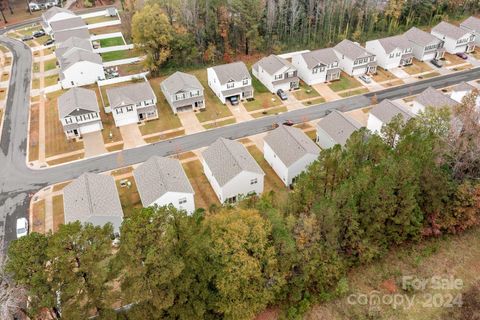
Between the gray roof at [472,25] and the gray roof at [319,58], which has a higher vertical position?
the gray roof at [319,58]

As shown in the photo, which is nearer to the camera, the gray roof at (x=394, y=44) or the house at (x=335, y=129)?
the house at (x=335, y=129)

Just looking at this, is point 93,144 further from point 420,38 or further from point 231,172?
point 420,38

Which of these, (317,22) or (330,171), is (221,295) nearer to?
(330,171)

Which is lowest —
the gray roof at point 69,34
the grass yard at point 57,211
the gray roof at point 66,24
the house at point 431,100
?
the grass yard at point 57,211

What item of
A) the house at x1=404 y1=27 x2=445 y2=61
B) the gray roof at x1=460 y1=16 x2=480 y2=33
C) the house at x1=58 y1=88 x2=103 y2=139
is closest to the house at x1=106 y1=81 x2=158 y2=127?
the house at x1=58 y1=88 x2=103 y2=139

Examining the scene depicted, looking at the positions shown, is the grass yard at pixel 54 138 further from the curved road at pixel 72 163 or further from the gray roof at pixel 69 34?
the gray roof at pixel 69 34

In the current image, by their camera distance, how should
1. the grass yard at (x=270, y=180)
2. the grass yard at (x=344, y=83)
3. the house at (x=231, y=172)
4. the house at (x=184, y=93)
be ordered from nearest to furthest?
the house at (x=231, y=172)
the grass yard at (x=270, y=180)
the house at (x=184, y=93)
the grass yard at (x=344, y=83)

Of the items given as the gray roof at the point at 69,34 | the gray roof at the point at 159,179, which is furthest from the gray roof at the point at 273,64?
the gray roof at the point at 69,34
